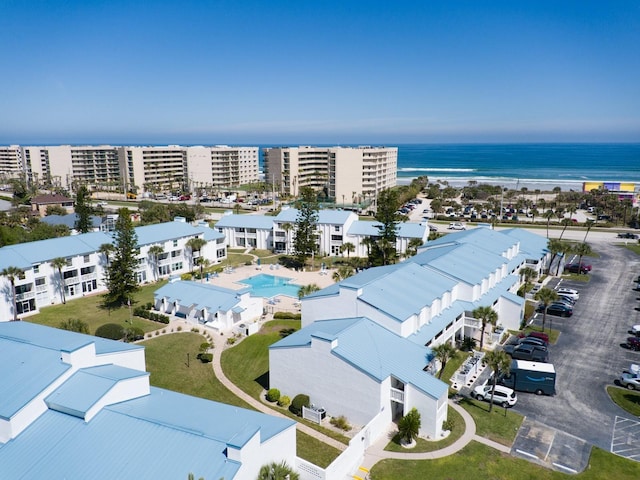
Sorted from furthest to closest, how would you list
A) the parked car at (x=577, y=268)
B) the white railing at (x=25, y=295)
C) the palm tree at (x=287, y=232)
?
the palm tree at (x=287, y=232) < the parked car at (x=577, y=268) < the white railing at (x=25, y=295)

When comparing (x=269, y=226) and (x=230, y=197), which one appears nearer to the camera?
(x=269, y=226)

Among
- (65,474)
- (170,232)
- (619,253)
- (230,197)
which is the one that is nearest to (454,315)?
(65,474)

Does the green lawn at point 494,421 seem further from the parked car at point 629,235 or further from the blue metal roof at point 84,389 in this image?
the parked car at point 629,235

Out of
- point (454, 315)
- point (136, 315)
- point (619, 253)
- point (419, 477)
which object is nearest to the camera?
point (419, 477)

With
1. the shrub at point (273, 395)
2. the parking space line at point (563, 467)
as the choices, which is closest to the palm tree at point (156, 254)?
the shrub at point (273, 395)

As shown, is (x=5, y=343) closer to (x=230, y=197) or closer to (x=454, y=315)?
(x=454, y=315)
